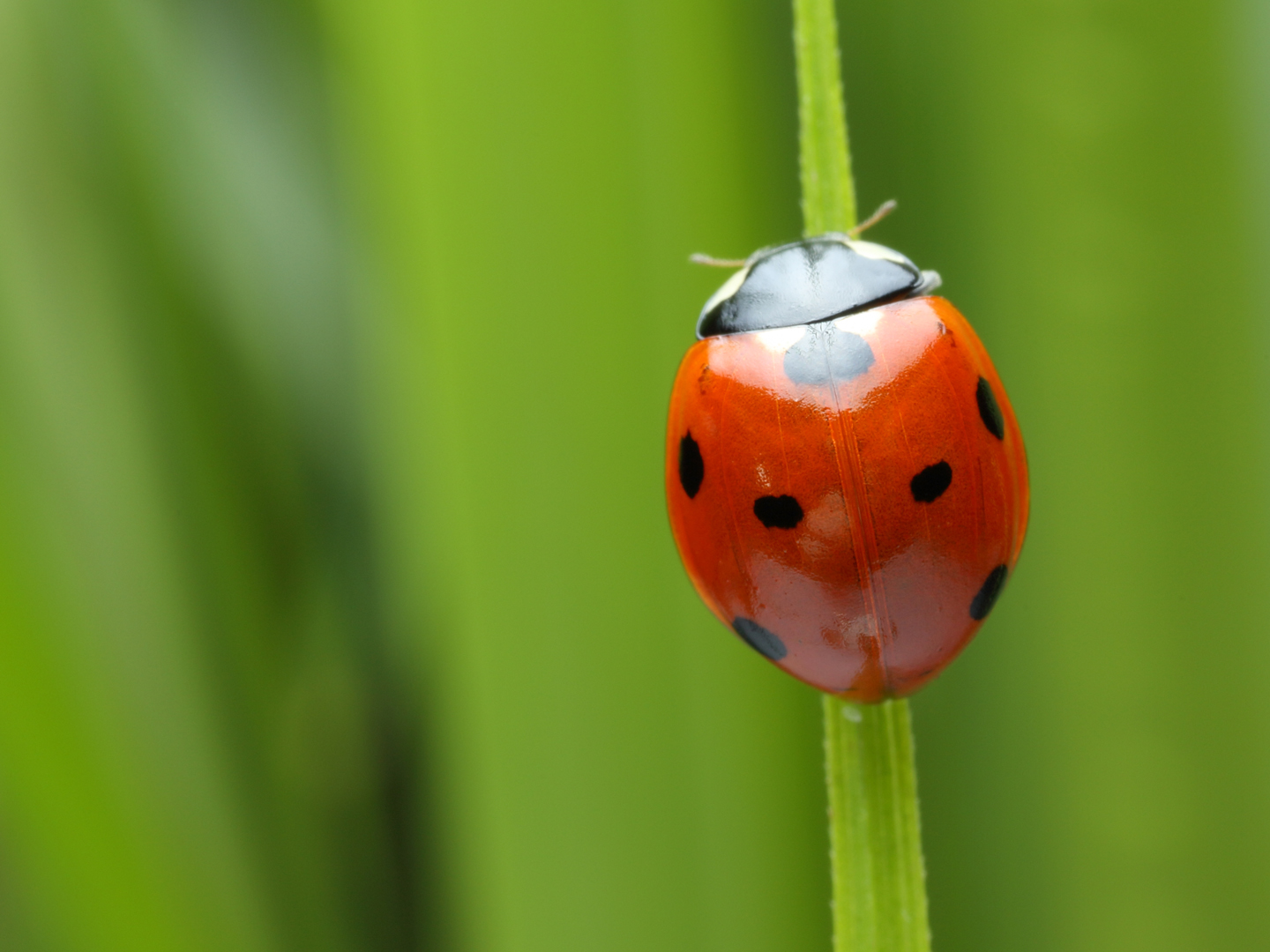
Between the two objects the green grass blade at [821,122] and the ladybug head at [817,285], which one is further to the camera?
the ladybug head at [817,285]

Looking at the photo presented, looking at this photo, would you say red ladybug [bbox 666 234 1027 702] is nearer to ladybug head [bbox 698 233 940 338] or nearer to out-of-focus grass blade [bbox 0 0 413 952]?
ladybug head [bbox 698 233 940 338]

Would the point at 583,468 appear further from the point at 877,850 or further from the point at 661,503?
the point at 877,850

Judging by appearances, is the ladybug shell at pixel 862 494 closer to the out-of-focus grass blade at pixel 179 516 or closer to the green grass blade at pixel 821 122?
the green grass blade at pixel 821 122

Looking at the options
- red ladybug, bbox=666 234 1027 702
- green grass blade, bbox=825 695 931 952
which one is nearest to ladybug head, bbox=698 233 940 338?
red ladybug, bbox=666 234 1027 702

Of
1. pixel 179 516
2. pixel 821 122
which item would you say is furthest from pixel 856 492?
pixel 179 516

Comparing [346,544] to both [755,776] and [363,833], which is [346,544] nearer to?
[363,833]

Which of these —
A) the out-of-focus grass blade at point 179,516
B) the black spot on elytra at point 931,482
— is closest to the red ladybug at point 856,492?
the black spot on elytra at point 931,482

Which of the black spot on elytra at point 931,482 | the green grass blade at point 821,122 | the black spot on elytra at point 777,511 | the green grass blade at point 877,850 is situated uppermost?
the green grass blade at point 821,122
